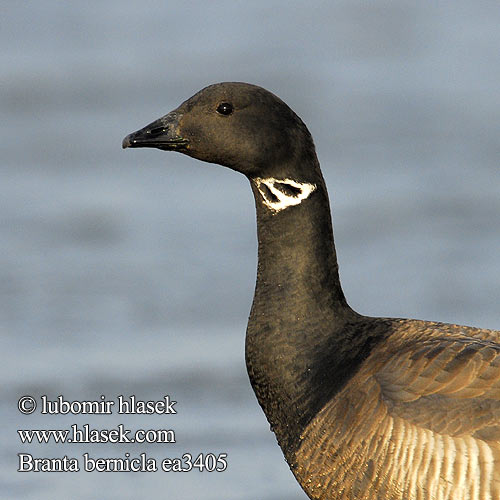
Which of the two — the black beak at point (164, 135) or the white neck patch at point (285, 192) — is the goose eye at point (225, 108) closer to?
the black beak at point (164, 135)

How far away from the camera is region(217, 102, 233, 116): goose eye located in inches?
292

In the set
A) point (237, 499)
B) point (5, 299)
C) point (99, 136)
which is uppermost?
point (99, 136)

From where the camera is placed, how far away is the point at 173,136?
7512 mm

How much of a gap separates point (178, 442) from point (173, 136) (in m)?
2.76

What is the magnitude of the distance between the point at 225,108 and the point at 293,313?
1167 millimetres

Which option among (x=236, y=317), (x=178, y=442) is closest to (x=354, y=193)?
(x=236, y=317)

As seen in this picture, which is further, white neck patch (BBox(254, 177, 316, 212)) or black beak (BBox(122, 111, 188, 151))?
black beak (BBox(122, 111, 188, 151))

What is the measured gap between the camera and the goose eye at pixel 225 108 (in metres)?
7.41

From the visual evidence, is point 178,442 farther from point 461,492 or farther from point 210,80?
point 210,80

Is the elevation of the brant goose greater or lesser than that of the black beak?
lesser

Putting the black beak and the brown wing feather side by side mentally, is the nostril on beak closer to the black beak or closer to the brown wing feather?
the black beak
